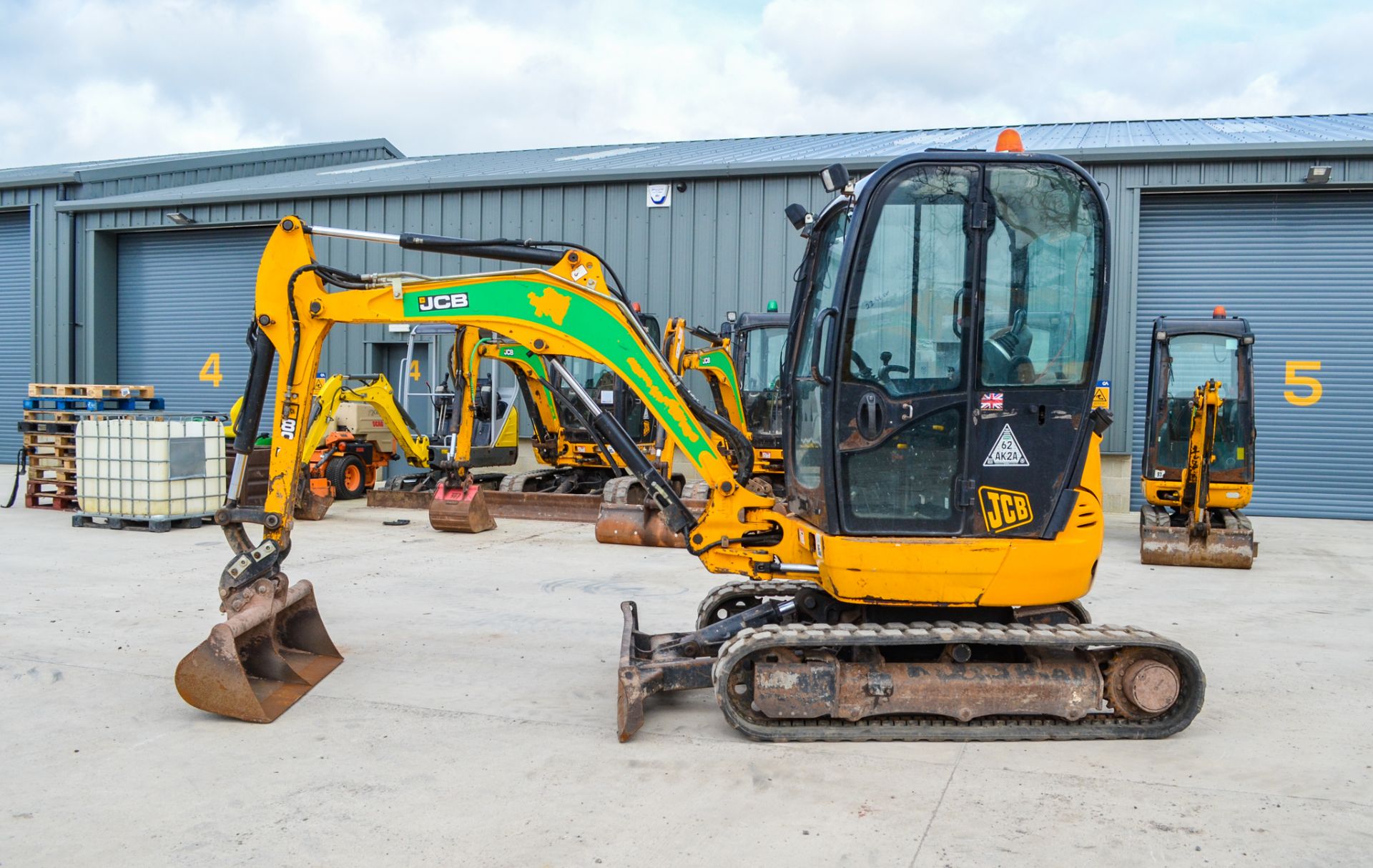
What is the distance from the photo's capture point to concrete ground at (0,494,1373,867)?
151 inches

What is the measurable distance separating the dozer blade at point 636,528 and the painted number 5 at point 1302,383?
10.0m

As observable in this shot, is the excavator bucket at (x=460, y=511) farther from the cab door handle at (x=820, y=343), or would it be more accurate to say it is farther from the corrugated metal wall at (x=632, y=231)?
the cab door handle at (x=820, y=343)

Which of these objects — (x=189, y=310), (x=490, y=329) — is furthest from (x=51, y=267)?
(x=490, y=329)

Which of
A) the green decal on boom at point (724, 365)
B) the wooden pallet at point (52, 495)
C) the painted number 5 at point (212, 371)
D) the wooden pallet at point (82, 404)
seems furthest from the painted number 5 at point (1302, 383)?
the painted number 5 at point (212, 371)

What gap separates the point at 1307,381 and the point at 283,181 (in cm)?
1937

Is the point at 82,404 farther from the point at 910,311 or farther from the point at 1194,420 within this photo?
the point at 1194,420

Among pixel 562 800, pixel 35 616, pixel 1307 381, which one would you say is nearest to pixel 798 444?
pixel 562 800

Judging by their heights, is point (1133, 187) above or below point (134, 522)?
above

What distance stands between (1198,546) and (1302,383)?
693 centimetres

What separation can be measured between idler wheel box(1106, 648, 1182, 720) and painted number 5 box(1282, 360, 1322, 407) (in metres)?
13.0

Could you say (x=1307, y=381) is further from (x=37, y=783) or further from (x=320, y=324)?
(x=37, y=783)

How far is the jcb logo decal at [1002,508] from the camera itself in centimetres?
515

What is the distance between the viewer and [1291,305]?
16.1 m

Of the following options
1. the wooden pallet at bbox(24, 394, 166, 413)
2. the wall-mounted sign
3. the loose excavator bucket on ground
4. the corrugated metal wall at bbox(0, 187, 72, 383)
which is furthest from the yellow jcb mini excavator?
the corrugated metal wall at bbox(0, 187, 72, 383)
